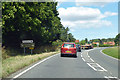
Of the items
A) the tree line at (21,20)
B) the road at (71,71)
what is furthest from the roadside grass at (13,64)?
the tree line at (21,20)

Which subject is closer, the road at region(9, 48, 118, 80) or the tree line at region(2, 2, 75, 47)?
the road at region(9, 48, 118, 80)

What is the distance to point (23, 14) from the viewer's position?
18.7 meters

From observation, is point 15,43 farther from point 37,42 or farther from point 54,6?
point 54,6

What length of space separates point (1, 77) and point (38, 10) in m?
15.3

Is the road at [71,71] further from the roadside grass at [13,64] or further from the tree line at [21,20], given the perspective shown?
the tree line at [21,20]

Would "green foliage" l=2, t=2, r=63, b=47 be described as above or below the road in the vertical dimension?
above

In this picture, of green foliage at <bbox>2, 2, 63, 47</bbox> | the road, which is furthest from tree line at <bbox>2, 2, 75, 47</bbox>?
the road

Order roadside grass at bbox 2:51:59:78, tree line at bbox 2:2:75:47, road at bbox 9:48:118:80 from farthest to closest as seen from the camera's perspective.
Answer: tree line at bbox 2:2:75:47
roadside grass at bbox 2:51:59:78
road at bbox 9:48:118:80

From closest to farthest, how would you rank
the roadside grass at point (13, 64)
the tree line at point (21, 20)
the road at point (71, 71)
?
the road at point (71, 71)
the roadside grass at point (13, 64)
the tree line at point (21, 20)

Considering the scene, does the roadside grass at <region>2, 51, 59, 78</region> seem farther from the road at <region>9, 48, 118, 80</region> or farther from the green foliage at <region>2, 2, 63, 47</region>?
the green foliage at <region>2, 2, 63, 47</region>

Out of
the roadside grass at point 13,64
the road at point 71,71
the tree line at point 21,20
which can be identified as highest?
the tree line at point 21,20

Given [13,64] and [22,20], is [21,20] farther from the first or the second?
[13,64]

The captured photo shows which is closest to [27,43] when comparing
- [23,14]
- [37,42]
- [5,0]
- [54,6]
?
[23,14]

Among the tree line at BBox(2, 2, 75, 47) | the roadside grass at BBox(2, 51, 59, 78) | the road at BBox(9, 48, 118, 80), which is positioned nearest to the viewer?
the road at BBox(9, 48, 118, 80)
